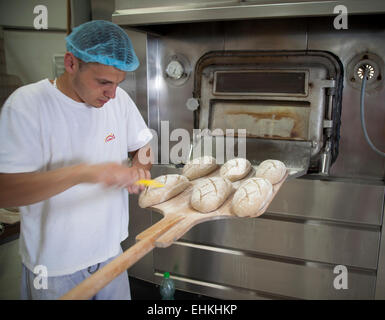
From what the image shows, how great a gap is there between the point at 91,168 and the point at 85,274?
1.89 ft

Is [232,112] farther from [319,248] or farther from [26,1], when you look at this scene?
[26,1]

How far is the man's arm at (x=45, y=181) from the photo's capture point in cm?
118

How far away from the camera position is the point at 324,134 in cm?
228

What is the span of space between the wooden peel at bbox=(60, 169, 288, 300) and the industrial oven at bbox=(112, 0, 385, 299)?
518 millimetres

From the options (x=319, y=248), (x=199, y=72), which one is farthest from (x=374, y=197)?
(x=199, y=72)

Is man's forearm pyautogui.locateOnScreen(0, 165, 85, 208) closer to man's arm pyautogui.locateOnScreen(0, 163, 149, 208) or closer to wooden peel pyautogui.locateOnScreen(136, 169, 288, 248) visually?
man's arm pyautogui.locateOnScreen(0, 163, 149, 208)

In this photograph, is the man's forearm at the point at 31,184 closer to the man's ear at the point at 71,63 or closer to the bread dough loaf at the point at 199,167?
the man's ear at the point at 71,63

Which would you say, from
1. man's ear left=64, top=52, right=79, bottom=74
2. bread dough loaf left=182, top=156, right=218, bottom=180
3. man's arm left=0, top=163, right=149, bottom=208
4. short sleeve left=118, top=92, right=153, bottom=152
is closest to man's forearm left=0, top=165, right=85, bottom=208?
man's arm left=0, top=163, right=149, bottom=208

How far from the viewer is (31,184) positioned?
117cm

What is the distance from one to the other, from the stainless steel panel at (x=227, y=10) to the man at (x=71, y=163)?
2.68 ft

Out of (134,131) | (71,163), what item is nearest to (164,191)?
(134,131)

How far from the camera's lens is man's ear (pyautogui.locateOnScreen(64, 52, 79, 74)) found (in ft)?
4.33

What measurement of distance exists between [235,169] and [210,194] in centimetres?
41

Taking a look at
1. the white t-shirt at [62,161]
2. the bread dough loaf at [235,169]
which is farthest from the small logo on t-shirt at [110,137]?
the bread dough loaf at [235,169]
